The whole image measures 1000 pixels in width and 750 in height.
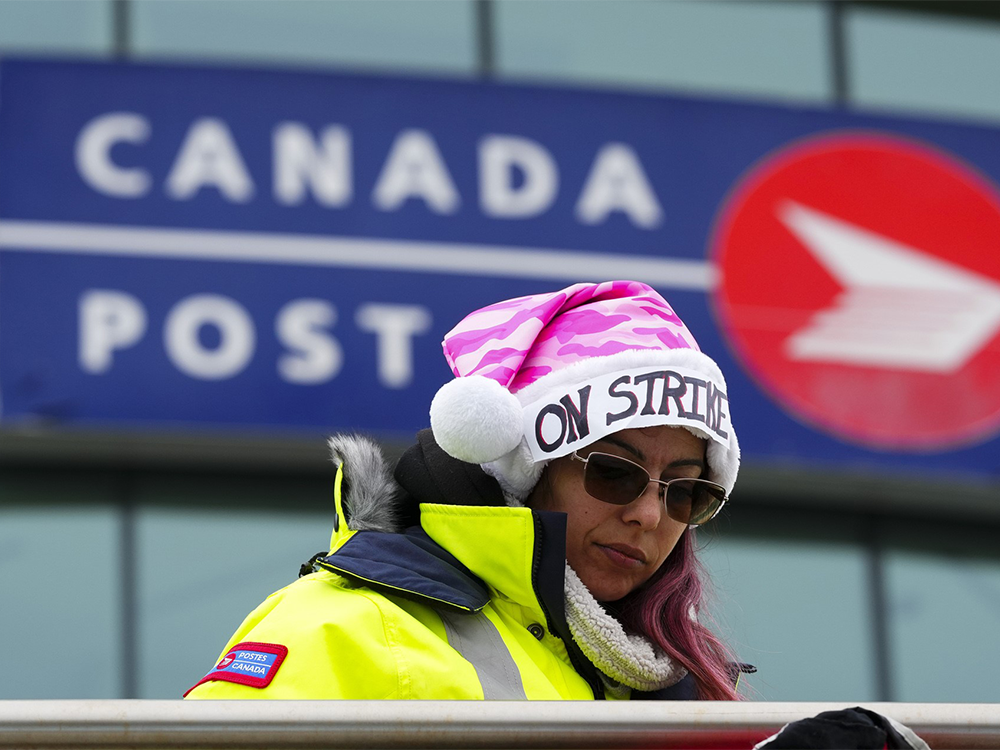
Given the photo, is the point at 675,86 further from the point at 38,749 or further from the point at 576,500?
the point at 38,749

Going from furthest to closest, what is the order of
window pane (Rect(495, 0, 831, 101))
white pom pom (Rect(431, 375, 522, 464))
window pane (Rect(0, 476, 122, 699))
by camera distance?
window pane (Rect(495, 0, 831, 101)), window pane (Rect(0, 476, 122, 699)), white pom pom (Rect(431, 375, 522, 464))

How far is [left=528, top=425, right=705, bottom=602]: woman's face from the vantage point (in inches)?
86.6

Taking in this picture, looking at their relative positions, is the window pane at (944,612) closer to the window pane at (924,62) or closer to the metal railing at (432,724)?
the window pane at (924,62)

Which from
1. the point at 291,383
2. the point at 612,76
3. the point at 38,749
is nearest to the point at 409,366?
the point at 291,383

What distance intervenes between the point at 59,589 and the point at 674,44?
336 cm

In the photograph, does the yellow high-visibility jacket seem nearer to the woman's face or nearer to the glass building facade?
the woman's face

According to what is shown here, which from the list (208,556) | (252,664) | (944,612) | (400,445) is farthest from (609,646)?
(944,612)

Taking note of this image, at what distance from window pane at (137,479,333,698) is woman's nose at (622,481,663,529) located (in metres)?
Result: 4.26

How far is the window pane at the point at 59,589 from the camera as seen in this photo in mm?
6207

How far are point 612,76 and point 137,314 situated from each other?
2.35 m

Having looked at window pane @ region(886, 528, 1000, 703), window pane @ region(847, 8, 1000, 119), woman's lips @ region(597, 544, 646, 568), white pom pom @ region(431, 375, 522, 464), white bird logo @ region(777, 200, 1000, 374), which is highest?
Result: window pane @ region(847, 8, 1000, 119)

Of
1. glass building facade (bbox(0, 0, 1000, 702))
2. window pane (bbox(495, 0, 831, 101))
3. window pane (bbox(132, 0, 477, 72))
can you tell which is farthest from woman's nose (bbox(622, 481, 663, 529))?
window pane (bbox(495, 0, 831, 101))

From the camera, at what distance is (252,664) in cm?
186

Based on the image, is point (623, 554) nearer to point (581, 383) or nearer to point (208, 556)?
point (581, 383)
